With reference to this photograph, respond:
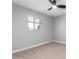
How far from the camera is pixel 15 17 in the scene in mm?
3203

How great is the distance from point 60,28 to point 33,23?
246cm

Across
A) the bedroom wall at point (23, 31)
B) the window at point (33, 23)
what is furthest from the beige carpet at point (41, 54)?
the window at point (33, 23)

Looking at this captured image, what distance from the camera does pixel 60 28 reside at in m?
5.19

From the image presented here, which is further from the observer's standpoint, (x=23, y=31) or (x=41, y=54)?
(x=23, y=31)

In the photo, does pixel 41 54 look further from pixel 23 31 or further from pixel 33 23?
pixel 33 23

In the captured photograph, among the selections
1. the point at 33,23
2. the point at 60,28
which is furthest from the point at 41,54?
the point at 60,28

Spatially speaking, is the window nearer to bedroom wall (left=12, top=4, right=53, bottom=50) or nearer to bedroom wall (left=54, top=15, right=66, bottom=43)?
bedroom wall (left=12, top=4, right=53, bottom=50)

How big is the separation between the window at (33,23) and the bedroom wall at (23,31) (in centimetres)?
24

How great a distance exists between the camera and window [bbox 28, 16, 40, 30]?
383cm

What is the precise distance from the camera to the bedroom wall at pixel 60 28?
→ 4.93m

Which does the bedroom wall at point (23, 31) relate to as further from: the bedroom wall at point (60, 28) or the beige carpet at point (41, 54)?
the bedroom wall at point (60, 28)
